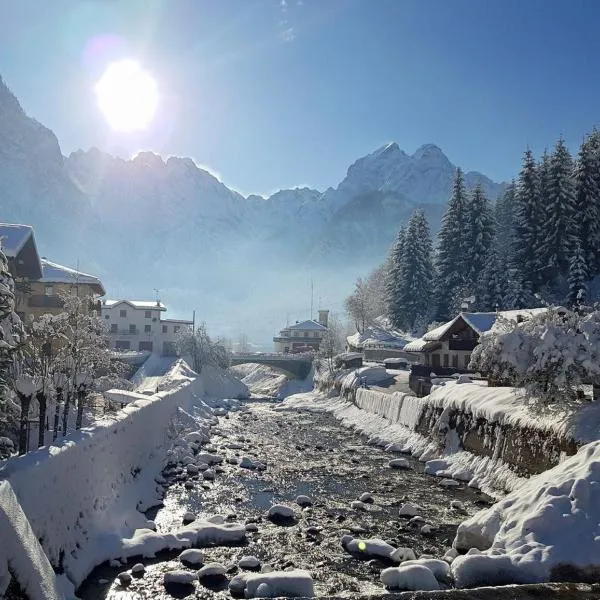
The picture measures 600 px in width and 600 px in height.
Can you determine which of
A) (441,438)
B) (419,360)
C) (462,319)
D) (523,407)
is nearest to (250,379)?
(419,360)

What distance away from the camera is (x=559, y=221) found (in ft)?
208

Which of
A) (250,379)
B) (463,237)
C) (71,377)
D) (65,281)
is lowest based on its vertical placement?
(250,379)

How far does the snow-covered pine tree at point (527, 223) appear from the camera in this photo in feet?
217

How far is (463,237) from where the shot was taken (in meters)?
73.1

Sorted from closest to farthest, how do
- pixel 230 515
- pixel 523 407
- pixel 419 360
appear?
pixel 230 515, pixel 523 407, pixel 419 360

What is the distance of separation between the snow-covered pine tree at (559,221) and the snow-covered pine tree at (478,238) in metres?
8.19

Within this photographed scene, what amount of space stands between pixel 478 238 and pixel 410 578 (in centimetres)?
6431

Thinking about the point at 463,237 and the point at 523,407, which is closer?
the point at 523,407

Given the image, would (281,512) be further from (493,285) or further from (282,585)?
(493,285)

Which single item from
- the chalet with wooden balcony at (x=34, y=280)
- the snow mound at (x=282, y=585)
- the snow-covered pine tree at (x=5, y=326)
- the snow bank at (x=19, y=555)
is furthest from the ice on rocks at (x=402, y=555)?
the chalet with wooden balcony at (x=34, y=280)

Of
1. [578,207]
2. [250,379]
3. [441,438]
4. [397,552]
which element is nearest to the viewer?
[397,552]

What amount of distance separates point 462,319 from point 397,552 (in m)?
36.6

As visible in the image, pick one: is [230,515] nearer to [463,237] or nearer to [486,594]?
[486,594]

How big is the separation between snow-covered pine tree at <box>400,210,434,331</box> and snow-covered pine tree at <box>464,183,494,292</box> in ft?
25.4
